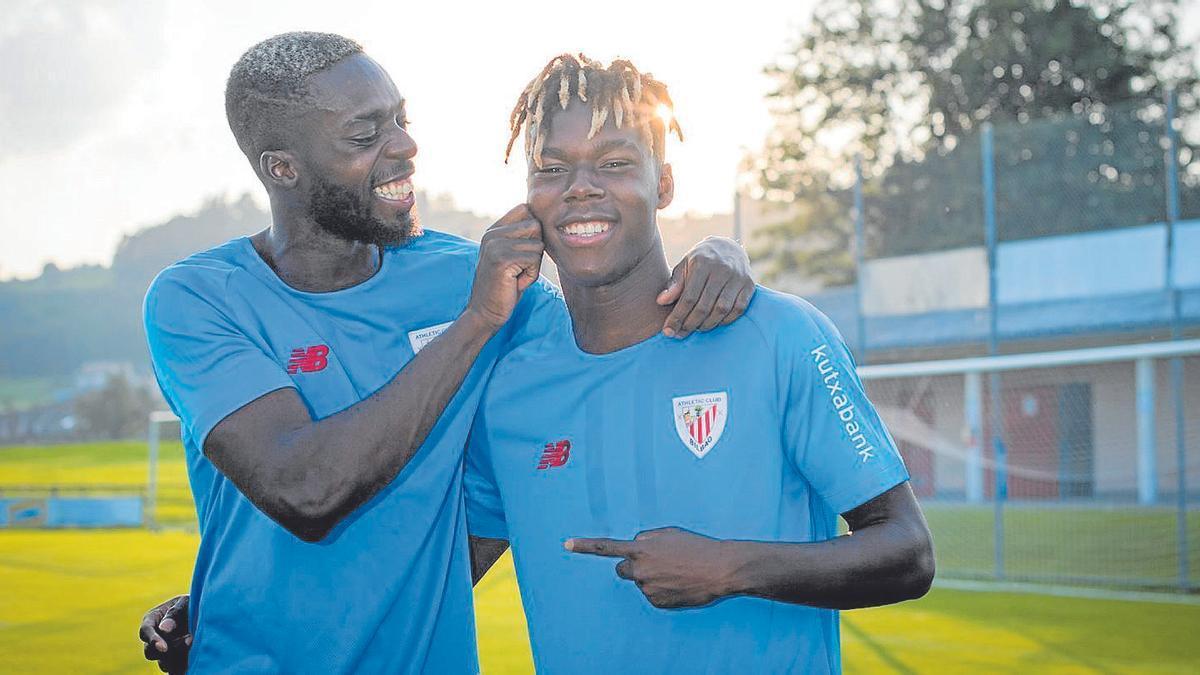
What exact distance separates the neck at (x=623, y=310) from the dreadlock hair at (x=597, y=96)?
0.86ft

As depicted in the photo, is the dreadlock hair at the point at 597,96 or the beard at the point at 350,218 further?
the beard at the point at 350,218

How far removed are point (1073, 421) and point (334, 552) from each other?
49.5 feet

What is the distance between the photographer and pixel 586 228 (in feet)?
7.84

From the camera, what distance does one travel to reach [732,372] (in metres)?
2.31

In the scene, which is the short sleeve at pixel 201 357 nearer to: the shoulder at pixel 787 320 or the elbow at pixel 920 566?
the shoulder at pixel 787 320

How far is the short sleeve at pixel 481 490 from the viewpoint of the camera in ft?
8.66

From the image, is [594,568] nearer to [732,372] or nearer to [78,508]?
[732,372]

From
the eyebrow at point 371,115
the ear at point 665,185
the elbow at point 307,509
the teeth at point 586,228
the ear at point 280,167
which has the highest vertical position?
the eyebrow at point 371,115

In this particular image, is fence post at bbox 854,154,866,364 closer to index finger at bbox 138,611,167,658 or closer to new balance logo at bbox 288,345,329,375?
new balance logo at bbox 288,345,329,375

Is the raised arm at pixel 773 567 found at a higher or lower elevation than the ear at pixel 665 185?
lower

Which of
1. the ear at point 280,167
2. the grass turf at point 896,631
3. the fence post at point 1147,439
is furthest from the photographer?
the fence post at point 1147,439

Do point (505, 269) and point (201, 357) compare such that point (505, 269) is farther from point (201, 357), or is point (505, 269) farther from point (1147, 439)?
point (1147, 439)

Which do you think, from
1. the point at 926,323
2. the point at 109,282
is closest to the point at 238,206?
the point at 109,282

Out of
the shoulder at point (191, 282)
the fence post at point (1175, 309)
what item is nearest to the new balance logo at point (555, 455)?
the shoulder at point (191, 282)
